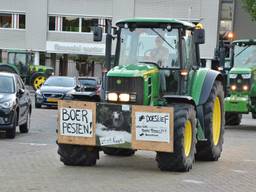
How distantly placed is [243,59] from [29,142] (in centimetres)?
1002

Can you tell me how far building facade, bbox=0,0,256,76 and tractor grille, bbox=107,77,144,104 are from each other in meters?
41.6

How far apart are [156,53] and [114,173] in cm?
243

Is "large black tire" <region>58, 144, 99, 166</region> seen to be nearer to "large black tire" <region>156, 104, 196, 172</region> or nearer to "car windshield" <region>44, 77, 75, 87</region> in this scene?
"large black tire" <region>156, 104, 196, 172</region>

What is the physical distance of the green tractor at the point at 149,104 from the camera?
35.4 ft

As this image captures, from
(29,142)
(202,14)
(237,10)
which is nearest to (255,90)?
(29,142)

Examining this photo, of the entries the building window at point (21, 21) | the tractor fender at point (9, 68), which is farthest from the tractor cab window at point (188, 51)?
the building window at point (21, 21)

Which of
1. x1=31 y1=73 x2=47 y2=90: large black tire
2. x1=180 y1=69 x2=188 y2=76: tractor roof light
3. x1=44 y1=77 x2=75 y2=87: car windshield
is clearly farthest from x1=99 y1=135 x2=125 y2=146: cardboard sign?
x1=31 y1=73 x2=47 y2=90: large black tire

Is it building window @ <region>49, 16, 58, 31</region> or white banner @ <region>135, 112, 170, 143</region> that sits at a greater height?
building window @ <region>49, 16, 58, 31</region>

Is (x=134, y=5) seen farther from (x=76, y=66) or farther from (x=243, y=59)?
(x=243, y=59)

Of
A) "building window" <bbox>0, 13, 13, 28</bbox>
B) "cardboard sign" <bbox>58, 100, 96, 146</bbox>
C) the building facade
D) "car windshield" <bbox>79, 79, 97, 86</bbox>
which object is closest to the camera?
"cardboard sign" <bbox>58, 100, 96, 146</bbox>

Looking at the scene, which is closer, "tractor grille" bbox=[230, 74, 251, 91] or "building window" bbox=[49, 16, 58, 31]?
"tractor grille" bbox=[230, 74, 251, 91]

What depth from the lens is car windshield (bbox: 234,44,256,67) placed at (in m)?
22.5

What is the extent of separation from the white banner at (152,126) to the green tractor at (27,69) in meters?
29.5

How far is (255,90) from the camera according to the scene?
21.1 metres
